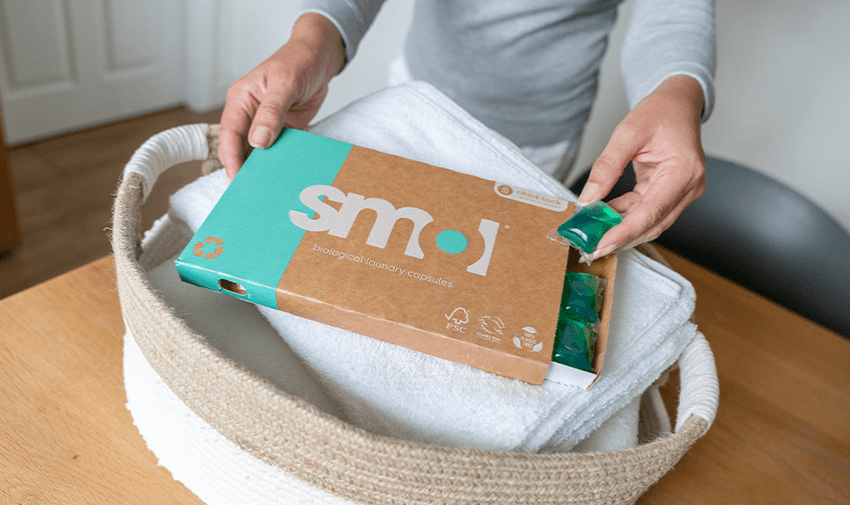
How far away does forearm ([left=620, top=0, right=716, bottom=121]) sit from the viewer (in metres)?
0.52

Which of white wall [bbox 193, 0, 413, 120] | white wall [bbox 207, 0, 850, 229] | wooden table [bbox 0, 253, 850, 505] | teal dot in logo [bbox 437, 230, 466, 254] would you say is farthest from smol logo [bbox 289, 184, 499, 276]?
white wall [bbox 193, 0, 413, 120]

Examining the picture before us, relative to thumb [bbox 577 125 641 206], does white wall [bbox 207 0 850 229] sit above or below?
below

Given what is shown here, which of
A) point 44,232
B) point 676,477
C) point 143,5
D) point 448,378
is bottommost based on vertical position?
point 44,232

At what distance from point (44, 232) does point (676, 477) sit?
158cm

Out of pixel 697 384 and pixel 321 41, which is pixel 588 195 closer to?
pixel 697 384

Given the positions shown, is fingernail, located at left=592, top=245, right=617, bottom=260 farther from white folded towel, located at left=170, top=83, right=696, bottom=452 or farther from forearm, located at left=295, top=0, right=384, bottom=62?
forearm, located at left=295, top=0, right=384, bottom=62

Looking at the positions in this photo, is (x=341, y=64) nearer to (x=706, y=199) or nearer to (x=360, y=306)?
(x=360, y=306)

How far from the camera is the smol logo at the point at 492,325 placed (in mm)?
322

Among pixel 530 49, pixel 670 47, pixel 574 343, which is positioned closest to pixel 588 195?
pixel 574 343

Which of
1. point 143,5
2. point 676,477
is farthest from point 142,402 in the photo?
point 143,5

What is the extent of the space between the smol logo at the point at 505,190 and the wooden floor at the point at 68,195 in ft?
3.57

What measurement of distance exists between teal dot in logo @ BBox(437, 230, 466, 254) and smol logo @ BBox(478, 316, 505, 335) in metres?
0.06

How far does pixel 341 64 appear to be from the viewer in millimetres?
552

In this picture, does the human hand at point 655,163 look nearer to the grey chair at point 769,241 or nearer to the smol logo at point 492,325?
the smol logo at point 492,325
